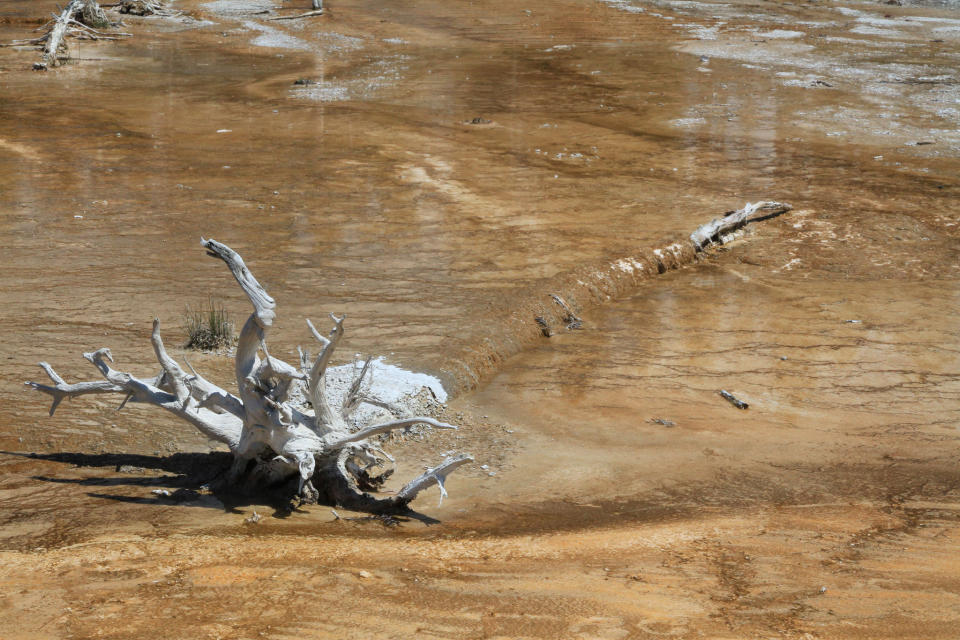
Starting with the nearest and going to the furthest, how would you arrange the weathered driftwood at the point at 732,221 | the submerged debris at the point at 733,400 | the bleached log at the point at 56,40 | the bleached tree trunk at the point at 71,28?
the submerged debris at the point at 733,400
the weathered driftwood at the point at 732,221
the bleached log at the point at 56,40
the bleached tree trunk at the point at 71,28

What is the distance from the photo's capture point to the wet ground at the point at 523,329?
16.7 feet

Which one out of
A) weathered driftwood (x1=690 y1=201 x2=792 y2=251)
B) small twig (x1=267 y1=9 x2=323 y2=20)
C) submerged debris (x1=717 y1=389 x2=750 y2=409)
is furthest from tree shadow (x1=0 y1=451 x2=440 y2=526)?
small twig (x1=267 y1=9 x2=323 y2=20)

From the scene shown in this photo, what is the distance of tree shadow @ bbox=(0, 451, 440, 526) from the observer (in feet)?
20.5

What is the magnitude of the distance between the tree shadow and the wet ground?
0.17ft

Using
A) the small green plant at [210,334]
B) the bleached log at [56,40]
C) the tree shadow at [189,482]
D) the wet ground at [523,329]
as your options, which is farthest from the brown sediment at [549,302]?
the bleached log at [56,40]

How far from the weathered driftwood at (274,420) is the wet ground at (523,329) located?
14.1 inches

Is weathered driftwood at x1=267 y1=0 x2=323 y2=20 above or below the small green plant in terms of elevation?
above

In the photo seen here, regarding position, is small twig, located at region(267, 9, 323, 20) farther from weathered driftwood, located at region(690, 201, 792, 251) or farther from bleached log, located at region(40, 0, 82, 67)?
weathered driftwood, located at region(690, 201, 792, 251)

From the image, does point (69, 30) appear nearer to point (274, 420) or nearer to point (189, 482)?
point (189, 482)

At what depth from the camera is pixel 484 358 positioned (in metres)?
8.91

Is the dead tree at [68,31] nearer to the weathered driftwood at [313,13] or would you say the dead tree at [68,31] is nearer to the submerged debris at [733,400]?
the weathered driftwood at [313,13]

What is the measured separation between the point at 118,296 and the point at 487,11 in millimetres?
20976

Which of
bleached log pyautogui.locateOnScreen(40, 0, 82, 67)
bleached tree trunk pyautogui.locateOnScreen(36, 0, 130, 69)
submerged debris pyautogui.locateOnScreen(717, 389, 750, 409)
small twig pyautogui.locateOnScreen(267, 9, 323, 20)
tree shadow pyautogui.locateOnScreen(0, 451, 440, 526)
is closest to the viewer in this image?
tree shadow pyautogui.locateOnScreen(0, 451, 440, 526)

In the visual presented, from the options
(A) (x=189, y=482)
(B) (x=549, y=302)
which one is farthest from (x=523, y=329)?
(A) (x=189, y=482)
